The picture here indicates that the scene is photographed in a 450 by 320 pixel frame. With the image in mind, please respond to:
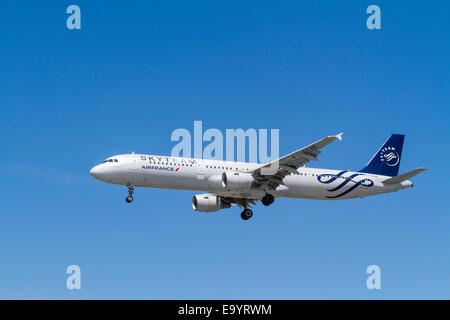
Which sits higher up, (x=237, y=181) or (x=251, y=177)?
(x=251, y=177)

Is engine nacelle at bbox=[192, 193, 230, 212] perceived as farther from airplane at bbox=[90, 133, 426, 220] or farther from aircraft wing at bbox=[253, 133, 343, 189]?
aircraft wing at bbox=[253, 133, 343, 189]

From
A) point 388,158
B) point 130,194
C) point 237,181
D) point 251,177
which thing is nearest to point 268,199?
point 251,177

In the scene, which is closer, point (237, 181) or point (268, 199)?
point (237, 181)

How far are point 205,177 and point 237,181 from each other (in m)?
2.32

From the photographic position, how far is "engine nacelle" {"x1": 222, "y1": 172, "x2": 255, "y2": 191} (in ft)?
155

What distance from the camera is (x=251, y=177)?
48312 millimetres

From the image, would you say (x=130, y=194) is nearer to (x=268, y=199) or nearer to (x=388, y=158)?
(x=268, y=199)

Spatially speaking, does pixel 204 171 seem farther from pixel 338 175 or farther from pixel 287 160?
pixel 338 175

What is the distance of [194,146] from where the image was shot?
47031 millimetres

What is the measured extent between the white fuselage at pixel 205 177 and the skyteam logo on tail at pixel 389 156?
13.2ft

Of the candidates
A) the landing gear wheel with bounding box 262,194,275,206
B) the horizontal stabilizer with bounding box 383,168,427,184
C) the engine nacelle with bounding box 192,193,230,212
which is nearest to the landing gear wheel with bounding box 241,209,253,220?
the engine nacelle with bounding box 192,193,230,212
